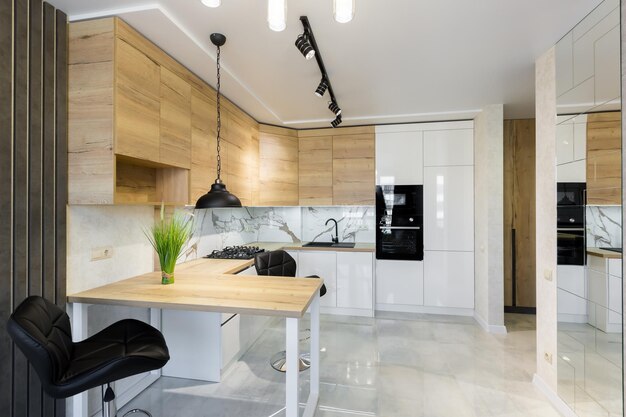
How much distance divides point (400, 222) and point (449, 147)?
45.3 inches

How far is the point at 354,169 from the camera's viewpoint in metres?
4.10

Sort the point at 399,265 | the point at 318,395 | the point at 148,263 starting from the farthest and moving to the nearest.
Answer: the point at 399,265
the point at 148,263
the point at 318,395

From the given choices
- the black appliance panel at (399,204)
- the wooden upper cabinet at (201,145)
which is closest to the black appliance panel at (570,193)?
the black appliance panel at (399,204)

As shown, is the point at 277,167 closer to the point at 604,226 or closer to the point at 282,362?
the point at 282,362

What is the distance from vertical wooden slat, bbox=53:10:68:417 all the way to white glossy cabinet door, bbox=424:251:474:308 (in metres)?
3.65

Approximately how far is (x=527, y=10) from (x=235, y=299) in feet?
7.90

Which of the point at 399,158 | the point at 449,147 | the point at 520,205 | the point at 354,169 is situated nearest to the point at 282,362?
the point at 354,169

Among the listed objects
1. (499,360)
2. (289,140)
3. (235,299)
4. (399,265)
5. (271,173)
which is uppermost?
(289,140)

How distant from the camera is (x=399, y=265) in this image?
3930 millimetres

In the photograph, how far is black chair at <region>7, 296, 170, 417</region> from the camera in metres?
1.17

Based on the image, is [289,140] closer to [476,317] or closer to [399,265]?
[399,265]

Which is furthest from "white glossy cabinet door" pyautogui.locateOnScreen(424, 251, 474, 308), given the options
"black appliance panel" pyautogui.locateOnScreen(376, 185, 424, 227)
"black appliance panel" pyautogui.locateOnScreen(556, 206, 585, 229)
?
"black appliance panel" pyautogui.locateOnScreen(556, 206, 585, 229)

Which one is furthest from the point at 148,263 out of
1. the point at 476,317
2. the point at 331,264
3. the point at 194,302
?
the point at 476,317

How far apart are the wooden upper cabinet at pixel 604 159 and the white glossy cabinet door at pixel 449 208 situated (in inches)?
78.6
